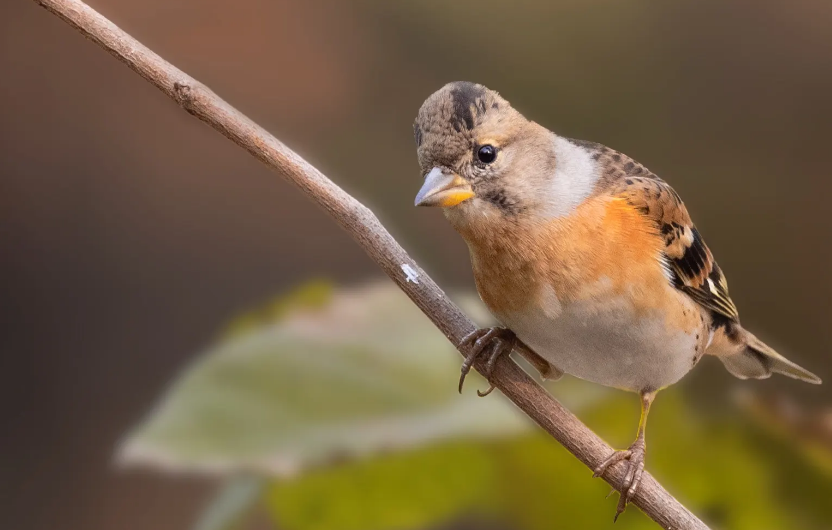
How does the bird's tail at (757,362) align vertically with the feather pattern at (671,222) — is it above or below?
below

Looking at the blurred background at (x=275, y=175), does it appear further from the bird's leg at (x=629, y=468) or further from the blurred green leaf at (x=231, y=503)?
the bird's leg at (x=629, y=468)

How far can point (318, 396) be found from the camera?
1.10 metres

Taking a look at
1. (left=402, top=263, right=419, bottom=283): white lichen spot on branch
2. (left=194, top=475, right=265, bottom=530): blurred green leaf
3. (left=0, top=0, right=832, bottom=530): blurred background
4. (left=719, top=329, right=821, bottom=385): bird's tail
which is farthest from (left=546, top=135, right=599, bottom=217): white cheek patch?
(left=194, top=475, right=265, bottom=530): blurred green leaf

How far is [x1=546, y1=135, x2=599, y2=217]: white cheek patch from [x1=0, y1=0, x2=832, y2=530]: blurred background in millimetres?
423

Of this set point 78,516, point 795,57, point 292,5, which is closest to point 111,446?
point 78,516

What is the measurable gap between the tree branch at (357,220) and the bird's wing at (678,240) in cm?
20

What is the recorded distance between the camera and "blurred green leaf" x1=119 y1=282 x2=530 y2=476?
1013 millimetres

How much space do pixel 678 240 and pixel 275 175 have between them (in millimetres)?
630

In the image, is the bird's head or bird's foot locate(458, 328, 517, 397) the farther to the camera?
bird's foot locate(458, 328, 517, 397)

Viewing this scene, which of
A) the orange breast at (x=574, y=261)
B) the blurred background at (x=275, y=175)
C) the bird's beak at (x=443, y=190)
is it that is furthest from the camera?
the blurred background at (x=275, y=175)

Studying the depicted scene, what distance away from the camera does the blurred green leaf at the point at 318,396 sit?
1.01 metres

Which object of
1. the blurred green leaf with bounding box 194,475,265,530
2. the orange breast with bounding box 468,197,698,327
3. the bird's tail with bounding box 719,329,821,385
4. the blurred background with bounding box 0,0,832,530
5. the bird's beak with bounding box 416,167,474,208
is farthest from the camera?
the blurred background with bounding box 0,0,832,530

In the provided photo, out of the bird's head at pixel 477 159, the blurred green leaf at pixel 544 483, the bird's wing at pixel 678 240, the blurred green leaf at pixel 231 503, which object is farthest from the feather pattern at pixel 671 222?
the blurred green leaf at pixel 231 503

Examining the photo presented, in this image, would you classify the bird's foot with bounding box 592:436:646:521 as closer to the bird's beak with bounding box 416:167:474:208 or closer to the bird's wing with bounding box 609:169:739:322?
the bird's wing with bounding box 609:169:739:322
